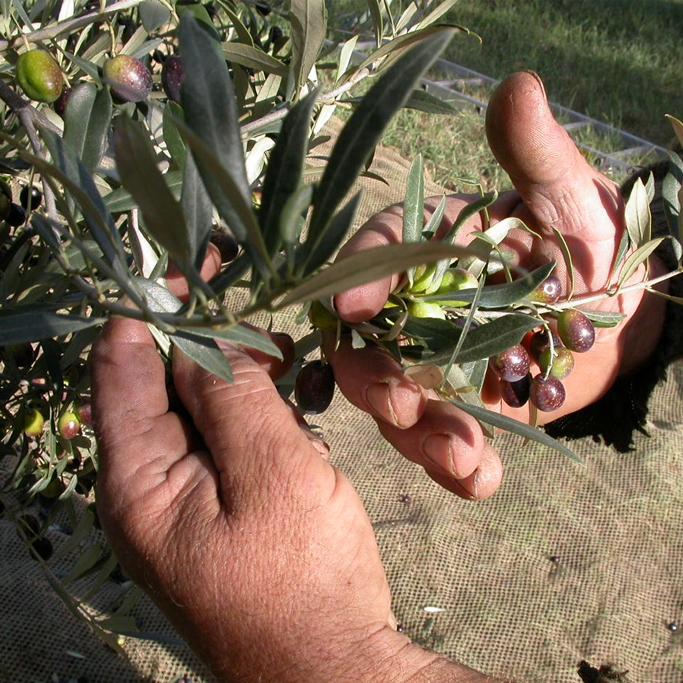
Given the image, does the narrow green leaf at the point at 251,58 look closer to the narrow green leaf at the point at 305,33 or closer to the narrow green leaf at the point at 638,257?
the narrow green leaf at the point at 305,33

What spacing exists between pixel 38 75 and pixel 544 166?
848mm

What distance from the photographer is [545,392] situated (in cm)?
107

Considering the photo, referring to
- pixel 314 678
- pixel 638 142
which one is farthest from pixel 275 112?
pixel 638 142

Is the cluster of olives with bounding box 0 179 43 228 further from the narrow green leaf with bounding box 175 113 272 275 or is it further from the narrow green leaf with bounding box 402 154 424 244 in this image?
the narrow green leaf with bounding box 175 113 272 275

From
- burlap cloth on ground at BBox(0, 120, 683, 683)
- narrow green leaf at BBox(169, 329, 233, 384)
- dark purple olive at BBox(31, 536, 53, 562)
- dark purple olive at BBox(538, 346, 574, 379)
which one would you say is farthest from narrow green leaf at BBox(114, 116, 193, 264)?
burlap cloth on ground at BBox(0, 120, 683, 683)

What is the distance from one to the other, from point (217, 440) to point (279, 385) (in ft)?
1.30

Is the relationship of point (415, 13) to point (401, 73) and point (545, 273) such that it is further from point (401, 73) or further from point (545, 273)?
point (401, 73)

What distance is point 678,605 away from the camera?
211 centimetres

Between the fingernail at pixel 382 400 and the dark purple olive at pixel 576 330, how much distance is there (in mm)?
281

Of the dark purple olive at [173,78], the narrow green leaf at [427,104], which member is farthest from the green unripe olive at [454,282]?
the dark purple olive at [173,78]

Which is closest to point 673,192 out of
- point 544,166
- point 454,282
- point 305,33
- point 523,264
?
point 544,166

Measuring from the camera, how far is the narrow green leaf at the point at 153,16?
3.26 ft

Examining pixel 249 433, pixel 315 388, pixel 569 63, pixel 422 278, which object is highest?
pixel 422 278

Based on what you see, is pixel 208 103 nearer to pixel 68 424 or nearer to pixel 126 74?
pixel 126 74
